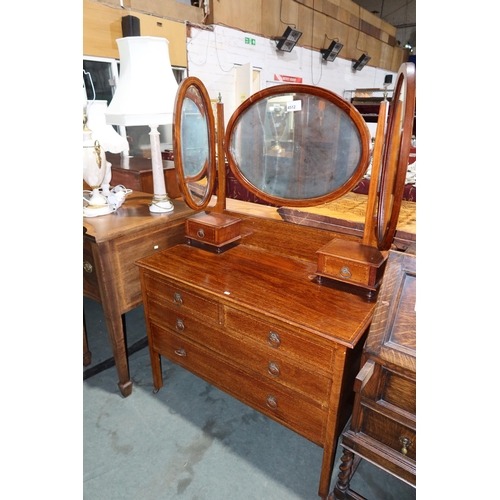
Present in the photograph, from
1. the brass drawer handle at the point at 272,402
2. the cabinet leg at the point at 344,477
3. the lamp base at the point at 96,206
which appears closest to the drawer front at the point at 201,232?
the lamp base at the point at 96,206

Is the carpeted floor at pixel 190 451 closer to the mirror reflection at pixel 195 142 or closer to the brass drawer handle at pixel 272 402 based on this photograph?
the brass drawer handle at pixel 272 402

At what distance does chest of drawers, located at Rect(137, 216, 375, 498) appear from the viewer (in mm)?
1108

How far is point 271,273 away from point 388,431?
659 mm

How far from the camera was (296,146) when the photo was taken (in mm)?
1535

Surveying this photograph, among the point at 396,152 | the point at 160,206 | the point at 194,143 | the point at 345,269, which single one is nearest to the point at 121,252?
the point at 160,206

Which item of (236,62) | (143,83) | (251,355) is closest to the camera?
(251,355)

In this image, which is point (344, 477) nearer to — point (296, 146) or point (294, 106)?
point (296, 146)

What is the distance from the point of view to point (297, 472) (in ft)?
4.82

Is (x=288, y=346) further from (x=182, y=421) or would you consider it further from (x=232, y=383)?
(x=182, y=421)

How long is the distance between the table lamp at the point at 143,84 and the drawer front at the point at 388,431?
5.00ft

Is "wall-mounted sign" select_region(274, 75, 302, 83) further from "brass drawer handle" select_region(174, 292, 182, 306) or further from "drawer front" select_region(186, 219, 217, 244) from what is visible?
"brass drawer handle" select_region(174, 292, 182, 306)

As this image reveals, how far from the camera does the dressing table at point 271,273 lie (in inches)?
45.1
